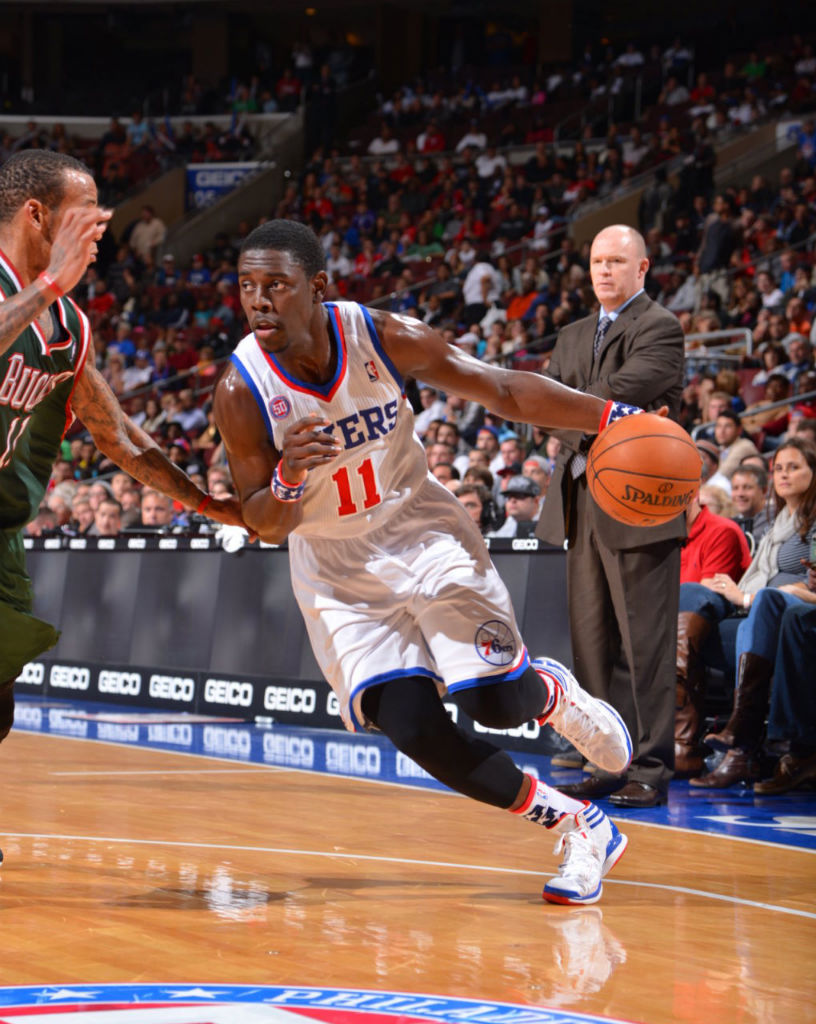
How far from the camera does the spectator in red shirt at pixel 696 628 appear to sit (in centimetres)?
625

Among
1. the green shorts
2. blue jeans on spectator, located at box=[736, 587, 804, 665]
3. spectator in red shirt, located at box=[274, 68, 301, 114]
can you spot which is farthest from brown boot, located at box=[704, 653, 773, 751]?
spectator in red shirt, located at box=[274, 68, 301, 114]

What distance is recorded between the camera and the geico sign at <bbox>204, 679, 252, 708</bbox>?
863 cm

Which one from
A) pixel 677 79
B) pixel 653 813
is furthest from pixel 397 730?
pixel 677 79

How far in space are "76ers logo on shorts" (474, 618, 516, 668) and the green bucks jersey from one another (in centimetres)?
125

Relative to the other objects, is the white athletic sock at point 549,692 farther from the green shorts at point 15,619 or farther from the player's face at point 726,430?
the player's face at point 726,430

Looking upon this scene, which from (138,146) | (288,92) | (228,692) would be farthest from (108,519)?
(288,92)

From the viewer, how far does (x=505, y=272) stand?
16.7 meters

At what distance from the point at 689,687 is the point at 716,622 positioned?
0.34 m

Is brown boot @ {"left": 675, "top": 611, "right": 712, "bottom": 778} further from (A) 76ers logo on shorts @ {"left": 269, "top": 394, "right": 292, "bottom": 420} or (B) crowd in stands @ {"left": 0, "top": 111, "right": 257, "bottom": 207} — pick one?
(B) crowd in stands @ {"left": 0, "top": 111, "right": 257, "bottom": 207}

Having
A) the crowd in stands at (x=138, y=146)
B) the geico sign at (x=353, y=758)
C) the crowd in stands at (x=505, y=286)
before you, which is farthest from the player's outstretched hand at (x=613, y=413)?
the crowd in stands at (x=138, y=146)

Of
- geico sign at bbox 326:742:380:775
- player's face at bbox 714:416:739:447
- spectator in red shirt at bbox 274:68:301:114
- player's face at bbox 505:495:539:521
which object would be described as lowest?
geico sign at bbox 326:742:380:775

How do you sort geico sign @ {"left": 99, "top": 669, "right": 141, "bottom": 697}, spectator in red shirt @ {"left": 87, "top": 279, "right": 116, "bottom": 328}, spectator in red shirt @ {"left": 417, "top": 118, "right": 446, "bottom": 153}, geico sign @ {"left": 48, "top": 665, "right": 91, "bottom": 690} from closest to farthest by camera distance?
geico sign @ {"left": 99, "top": 669, "right": 141, "bottom": 697} → geico sign @ {"left": 48, "top": 665, "right": 91, "bottom": 690} → spectator in red shirt @ {"left": 87, "top": 279, "right": 116, "bottom": 328} → spectator in red shirt @ {"left": 417, "top": 118, "right": 446, "bottom": 153}

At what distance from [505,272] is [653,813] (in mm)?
12117

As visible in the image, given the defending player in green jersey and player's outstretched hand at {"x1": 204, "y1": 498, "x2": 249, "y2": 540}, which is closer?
the defending player in green jersey
